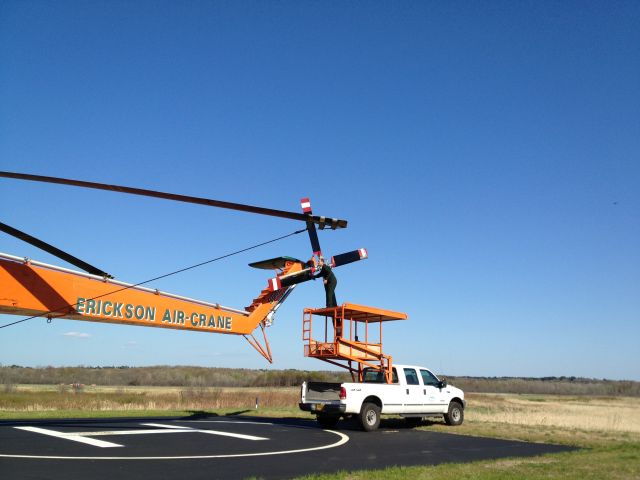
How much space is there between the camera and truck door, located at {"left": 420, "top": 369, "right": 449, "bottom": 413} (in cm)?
2038

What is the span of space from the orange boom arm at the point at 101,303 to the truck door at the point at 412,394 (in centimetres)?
490

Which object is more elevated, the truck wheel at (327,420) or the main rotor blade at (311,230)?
the main rotor blade at (311,230)

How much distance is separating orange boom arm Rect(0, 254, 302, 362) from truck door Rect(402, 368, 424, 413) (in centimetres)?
490

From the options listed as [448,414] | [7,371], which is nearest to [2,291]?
→ [448,414]

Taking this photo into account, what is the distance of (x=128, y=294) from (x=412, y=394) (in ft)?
33.5

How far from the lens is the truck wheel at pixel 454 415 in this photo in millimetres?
20938

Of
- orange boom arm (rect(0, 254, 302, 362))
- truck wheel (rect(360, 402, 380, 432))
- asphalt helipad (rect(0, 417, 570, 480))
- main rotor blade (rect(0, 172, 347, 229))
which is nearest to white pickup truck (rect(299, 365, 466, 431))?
truck wheel (rect(360, 402, 380, 432))

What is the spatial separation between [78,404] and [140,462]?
23870mm

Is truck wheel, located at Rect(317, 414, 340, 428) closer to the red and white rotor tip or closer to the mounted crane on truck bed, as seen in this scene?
the mounted crane on truck bed

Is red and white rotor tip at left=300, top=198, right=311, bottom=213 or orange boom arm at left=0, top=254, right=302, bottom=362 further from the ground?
red and white rotor tip at left=300, top=198, right=311, bottom=213

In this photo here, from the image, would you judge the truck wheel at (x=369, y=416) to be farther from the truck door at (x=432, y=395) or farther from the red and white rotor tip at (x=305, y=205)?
the red and white rotor tip at (x=305, y=205)

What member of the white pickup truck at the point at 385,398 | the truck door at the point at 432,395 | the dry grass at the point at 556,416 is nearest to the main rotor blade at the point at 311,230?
the white pickup truck at the point at 385,398

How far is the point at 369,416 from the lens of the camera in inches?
729

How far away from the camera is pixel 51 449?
1244 centimetres
